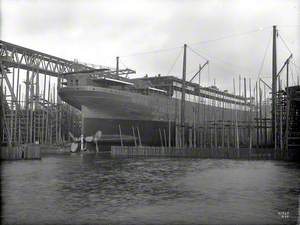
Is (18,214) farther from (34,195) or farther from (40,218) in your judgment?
(34,195)

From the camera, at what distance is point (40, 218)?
8.72 m

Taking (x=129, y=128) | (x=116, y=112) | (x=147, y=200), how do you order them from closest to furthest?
(x=147, y=200) → (x=116, y=112) → (x=129, y=128)

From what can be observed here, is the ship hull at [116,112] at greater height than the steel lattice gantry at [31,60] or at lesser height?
lesser

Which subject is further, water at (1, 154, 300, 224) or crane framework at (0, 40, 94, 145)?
crane framework at (0, 40, 94, 145)

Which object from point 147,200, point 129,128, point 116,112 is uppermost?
point 116,112

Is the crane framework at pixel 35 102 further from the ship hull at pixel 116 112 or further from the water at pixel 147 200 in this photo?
the water at pixel 147 200

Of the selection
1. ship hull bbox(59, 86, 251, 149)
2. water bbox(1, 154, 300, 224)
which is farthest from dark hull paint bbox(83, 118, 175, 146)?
water bbox(1, 154, 300, 224)

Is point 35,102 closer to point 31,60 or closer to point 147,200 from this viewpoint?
point 31,60

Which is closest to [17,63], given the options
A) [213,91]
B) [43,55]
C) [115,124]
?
[43,55]

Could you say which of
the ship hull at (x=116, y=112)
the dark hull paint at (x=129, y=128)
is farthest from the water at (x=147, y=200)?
the dark hull paint at (x=129, y=128)

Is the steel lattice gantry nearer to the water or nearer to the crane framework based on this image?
the crane framework

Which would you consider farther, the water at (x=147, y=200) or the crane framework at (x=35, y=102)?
the crane framework at (x=35, y=102)

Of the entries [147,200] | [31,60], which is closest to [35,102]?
[31,60]

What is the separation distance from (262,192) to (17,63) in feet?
140
